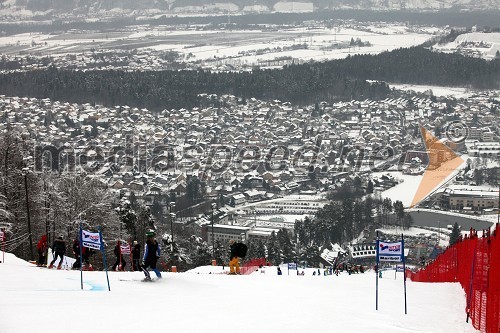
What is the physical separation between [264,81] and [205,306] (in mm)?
78024

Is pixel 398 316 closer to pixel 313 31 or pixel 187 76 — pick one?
pixel 187 76

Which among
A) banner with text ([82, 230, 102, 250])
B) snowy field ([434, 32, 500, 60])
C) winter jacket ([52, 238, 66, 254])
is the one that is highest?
banner with text ([82, 230, 102, 250])

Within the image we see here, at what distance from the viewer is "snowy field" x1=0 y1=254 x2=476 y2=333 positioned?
6137mm

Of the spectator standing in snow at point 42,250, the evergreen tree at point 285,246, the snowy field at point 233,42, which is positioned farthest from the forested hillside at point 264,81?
the spectator standing in snow at point 42,250

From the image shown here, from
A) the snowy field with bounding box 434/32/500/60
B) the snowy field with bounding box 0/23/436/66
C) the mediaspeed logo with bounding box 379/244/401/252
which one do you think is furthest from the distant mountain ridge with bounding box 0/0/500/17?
the mediaspeed logo with bounding box 379/244/401/252

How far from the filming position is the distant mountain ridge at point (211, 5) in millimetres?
179875

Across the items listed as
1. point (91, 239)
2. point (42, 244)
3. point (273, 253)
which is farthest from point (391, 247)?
point (273, 253)

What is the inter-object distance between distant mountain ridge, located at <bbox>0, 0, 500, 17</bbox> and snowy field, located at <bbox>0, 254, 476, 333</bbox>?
17335cm

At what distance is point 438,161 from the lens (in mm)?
55750

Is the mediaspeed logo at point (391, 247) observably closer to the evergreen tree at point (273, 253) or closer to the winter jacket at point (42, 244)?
the winter jacket at point (42, 244)

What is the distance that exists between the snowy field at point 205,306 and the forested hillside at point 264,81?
70.8m

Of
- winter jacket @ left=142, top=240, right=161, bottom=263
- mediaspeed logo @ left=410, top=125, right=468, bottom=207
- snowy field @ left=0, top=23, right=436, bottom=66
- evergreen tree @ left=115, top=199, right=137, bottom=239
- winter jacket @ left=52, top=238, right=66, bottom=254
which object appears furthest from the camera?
snowy field @ left=0, top=23, right=436, bottom=66

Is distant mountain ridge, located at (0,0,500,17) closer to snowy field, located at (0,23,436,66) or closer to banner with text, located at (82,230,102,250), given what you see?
snowy field, located at (0,23,436,66)

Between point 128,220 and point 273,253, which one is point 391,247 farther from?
point 273,253
